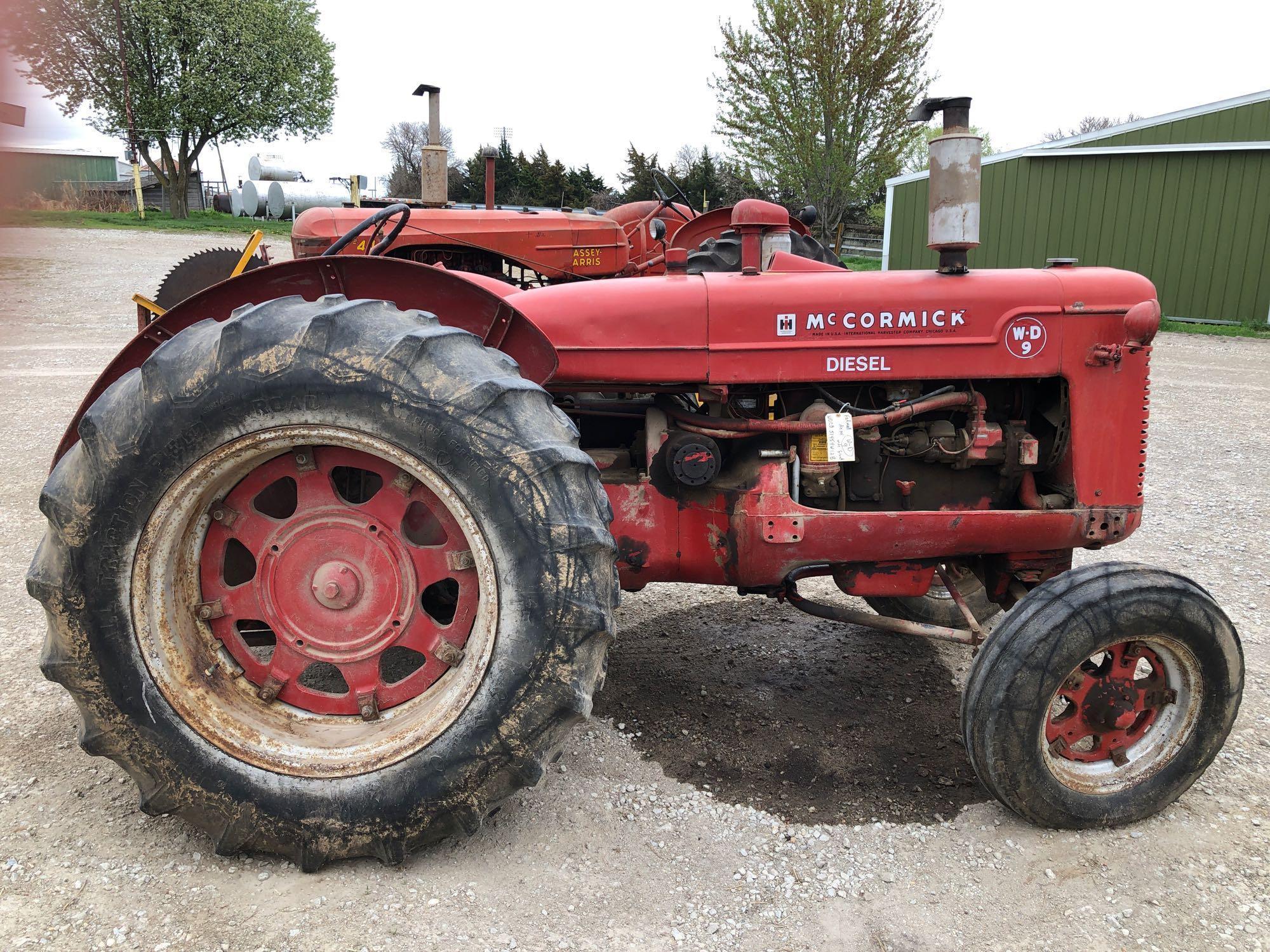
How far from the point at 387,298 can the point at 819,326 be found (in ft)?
4.10

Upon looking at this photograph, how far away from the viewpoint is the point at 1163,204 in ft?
51.8

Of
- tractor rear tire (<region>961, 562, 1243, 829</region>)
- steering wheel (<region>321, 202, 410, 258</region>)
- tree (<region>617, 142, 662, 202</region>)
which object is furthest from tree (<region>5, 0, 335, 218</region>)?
tractor rear tire (<region>961, 562, 1243, 829</region>)

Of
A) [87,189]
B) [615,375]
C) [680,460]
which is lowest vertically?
[680,460]

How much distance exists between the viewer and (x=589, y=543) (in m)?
2.28

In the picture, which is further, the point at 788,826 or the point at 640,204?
the point at 640,204

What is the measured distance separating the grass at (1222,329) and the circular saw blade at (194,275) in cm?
1378

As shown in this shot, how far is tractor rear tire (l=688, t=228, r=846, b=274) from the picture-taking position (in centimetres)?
502

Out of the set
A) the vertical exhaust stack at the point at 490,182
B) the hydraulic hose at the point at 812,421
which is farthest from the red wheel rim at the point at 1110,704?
the vertical exhaust stack at the point at 490,182

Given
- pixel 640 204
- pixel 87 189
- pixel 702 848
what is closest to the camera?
pixel 87 189

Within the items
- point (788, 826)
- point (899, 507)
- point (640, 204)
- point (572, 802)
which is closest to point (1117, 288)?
point (899, 507)

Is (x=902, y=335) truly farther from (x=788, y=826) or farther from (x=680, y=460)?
(x=788, y=826)

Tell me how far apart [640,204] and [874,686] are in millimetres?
7077

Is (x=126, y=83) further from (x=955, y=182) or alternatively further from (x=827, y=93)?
(x=827, y=93)

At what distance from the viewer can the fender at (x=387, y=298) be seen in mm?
2549
